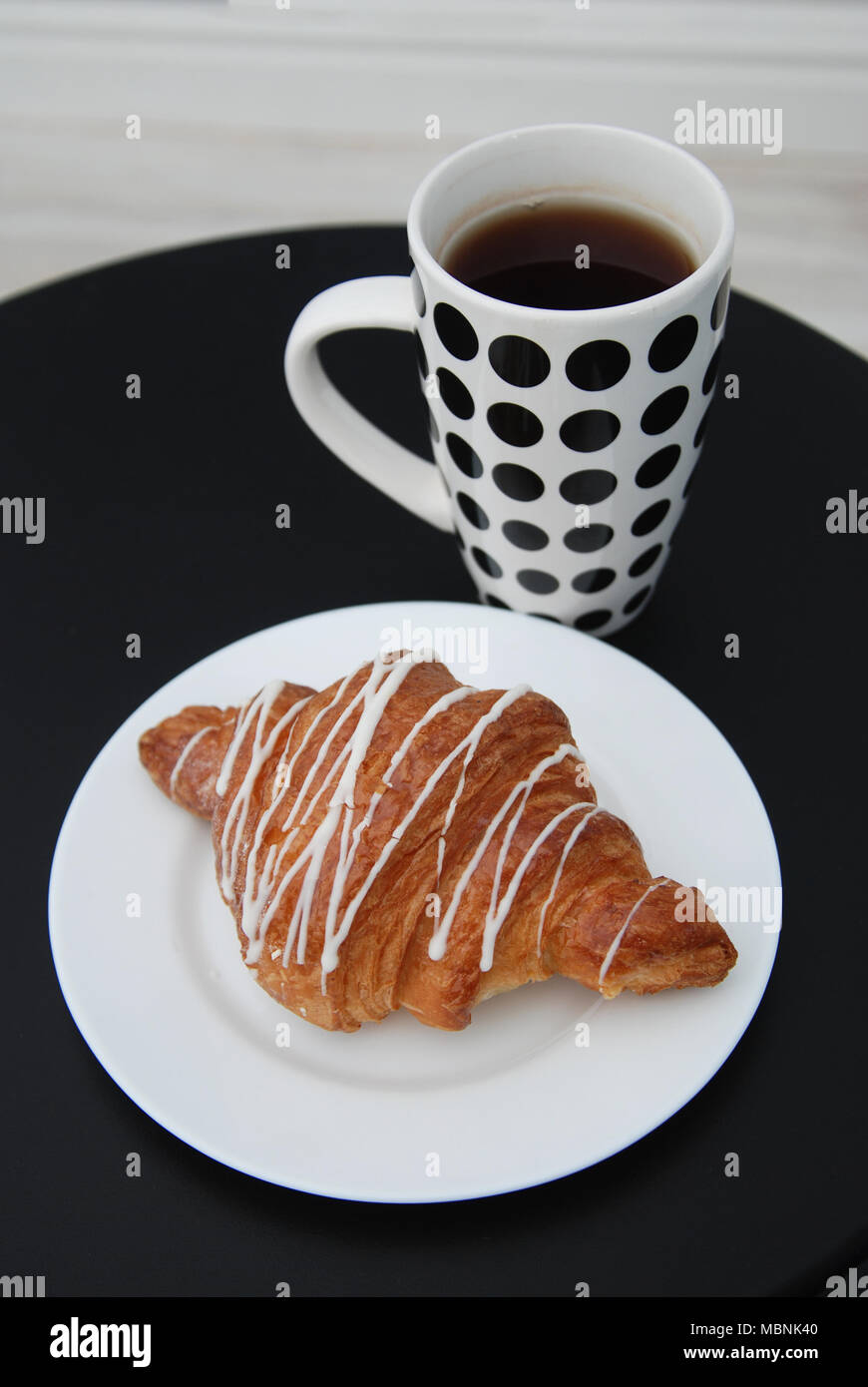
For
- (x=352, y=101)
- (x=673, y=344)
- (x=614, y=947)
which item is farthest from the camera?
(x=352, y=101)

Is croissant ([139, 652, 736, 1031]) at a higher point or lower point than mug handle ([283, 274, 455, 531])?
lower

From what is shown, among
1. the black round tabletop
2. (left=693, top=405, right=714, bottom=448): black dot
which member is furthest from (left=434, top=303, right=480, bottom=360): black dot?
the black round tabletop

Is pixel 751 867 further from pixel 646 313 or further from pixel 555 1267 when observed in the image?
pixel 646 313

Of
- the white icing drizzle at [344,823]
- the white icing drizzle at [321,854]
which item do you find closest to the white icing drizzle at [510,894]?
the white icing drizzle at [344,823]

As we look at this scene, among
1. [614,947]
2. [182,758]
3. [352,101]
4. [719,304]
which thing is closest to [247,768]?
[182,758]

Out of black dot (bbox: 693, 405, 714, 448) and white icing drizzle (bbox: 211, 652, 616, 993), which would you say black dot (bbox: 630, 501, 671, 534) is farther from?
white icing drizzle (bbox: 211, 652, 616, 993)

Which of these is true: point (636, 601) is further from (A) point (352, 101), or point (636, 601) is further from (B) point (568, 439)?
(A) point (352, 101)
